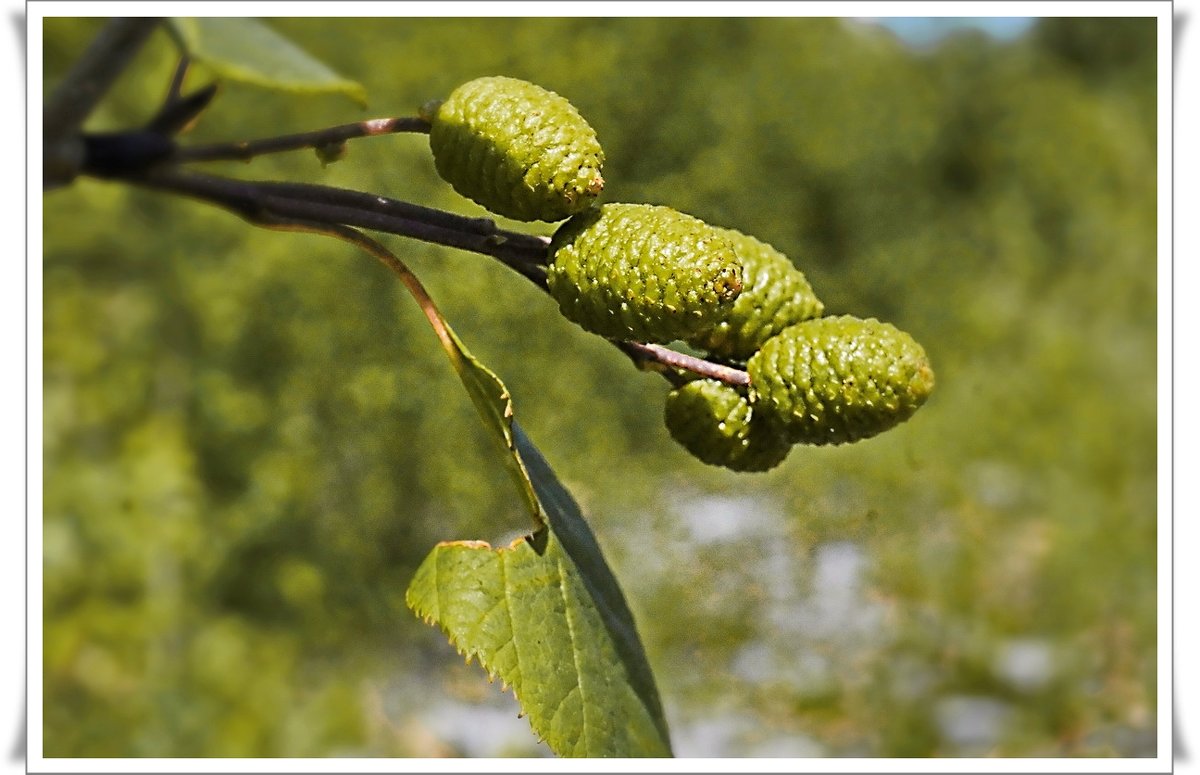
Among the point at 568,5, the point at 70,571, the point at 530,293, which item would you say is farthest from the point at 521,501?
the point at 70,571

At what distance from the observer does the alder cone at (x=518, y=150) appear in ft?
1.72

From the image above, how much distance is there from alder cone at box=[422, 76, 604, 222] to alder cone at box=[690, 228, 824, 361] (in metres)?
0.11

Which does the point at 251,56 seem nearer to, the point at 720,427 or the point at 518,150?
the point at 518,150

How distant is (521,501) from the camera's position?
1.95 feet

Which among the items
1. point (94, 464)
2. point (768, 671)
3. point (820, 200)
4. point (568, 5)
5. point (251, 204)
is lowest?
point (768, 671)

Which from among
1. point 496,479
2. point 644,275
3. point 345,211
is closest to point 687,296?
point 644,275

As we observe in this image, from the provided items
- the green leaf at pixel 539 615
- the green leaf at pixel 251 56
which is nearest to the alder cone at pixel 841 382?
the green leaf at pixel 539 615

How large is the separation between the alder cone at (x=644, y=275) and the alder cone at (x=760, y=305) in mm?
78

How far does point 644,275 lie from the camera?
0.51 metres

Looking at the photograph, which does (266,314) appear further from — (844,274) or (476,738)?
(844,274)

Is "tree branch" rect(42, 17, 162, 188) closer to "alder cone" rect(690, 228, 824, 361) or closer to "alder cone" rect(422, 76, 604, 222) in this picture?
"alder cone" rect(422, 76, 604, 222)

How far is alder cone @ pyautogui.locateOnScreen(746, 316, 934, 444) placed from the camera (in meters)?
0.57

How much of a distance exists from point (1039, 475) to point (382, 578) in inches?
90.9

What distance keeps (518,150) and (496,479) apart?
1.89 meters
